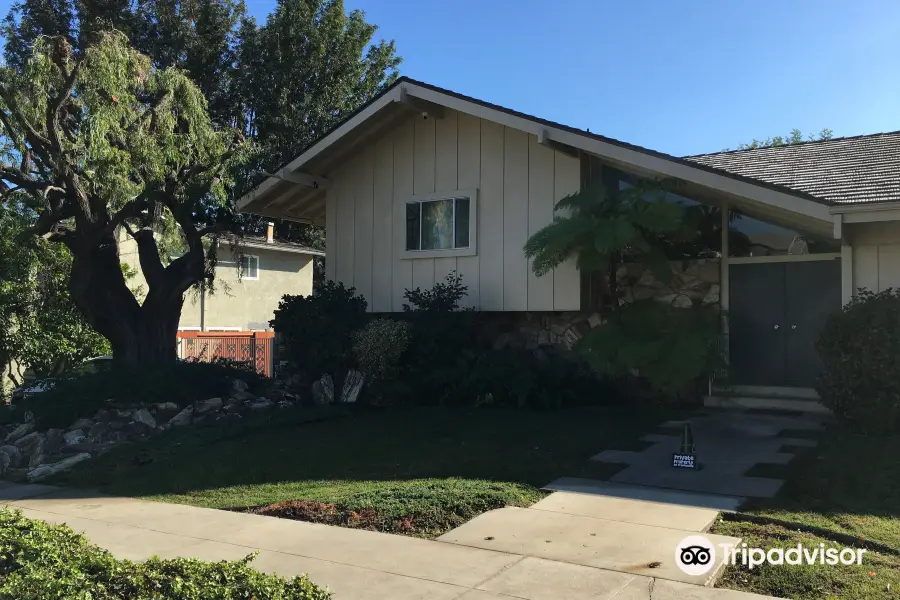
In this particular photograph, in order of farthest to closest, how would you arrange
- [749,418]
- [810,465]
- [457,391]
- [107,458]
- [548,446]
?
[457,391], [749,418], [107,458], [548,446], [810,465]

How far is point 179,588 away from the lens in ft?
13.6

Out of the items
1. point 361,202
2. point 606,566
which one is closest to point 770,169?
point 361,202

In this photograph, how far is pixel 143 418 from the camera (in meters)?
11.0

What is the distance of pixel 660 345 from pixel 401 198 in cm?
646

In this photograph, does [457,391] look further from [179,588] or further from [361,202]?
[179,588]

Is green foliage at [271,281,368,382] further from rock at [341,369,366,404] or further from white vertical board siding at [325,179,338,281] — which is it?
white vertical board siding at [325,179,338,281]

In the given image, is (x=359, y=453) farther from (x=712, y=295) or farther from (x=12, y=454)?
(x=712, y=295)

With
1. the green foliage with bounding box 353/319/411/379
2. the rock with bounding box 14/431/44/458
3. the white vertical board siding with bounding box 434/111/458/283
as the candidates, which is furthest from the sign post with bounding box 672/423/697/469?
the rock with bounding box 14/431/44/458

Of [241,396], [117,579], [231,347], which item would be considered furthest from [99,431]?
[231,347]

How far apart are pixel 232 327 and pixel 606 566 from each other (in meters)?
22.7

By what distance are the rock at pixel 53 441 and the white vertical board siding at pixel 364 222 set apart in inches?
226

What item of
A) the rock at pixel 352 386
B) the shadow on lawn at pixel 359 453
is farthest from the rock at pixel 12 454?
the rock at pixel 352 386

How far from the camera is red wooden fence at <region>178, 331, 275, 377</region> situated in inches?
824

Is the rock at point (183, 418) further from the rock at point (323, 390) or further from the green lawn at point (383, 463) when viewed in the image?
the rock at point (323, 390)
